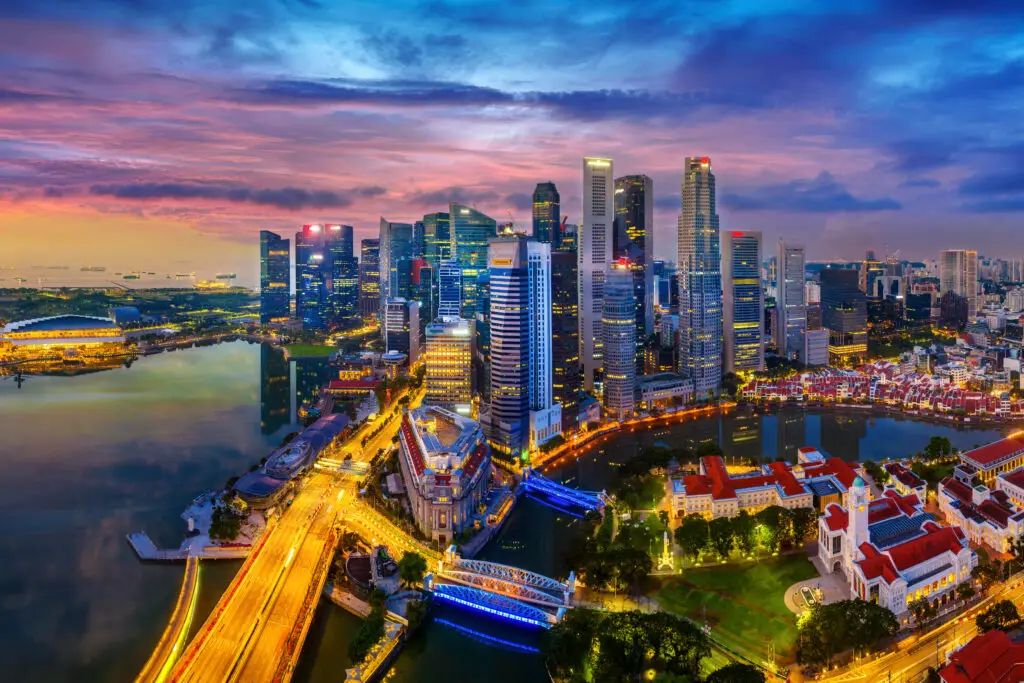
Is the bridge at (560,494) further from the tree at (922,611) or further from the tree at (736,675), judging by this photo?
the tree at (736,675)

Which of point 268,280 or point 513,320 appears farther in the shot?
point 268,280

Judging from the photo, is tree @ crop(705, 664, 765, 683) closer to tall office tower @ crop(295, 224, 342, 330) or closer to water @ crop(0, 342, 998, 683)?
water @ crop(0, 342, 998, 683)

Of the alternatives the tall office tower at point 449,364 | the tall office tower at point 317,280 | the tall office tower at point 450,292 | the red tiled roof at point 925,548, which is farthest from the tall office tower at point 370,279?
the red tiled roof at point 925,548

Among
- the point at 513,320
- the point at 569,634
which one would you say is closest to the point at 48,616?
the point at 569,634

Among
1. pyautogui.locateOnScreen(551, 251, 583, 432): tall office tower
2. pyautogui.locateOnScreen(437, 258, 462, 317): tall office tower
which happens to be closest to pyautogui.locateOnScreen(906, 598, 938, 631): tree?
pyautogui.locateOnScreen(551, 251, 583, 432): tall office tower

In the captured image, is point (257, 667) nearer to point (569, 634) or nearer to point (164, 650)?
point (164, 650)

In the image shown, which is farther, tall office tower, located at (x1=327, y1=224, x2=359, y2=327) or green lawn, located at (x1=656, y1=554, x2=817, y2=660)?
tall office tower, located at (x1=327, y1=224, x2=359, y2=327)
